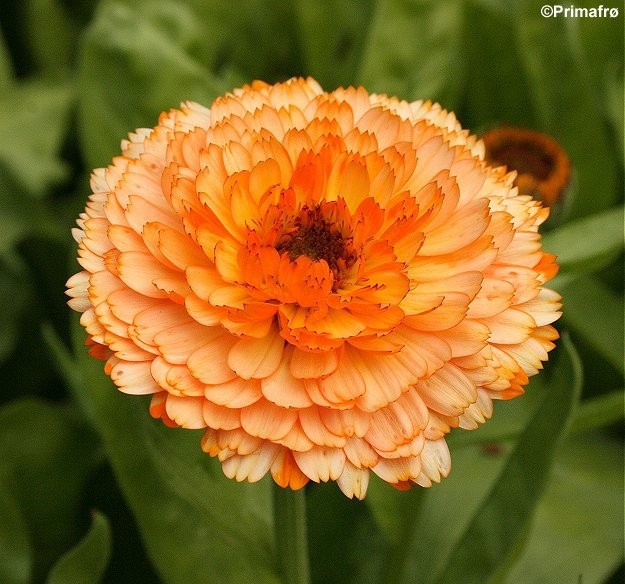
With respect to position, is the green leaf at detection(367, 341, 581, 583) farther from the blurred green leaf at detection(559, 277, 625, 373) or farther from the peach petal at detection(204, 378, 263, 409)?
the peach petal at detection(204, 378, 263, 409)

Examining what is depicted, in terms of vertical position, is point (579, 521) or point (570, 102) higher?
point (570, 102)

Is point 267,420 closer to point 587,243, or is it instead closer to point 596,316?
point 587,243

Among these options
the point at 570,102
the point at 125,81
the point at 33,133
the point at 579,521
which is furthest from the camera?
the point at 33,133

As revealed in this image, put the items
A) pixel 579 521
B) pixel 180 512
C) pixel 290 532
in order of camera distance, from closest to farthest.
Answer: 1. pixel 290 532
2. pixel 180 512
3. pixel 579 521

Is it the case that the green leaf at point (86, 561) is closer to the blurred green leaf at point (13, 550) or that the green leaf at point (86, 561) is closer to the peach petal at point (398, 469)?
the blurred green leaf at point (13, 550)

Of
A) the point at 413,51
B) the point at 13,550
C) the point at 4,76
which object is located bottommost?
the point at 13,550

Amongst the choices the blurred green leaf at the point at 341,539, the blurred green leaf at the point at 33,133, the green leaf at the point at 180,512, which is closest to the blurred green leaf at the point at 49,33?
the blurred green leaf at the point at 33,133

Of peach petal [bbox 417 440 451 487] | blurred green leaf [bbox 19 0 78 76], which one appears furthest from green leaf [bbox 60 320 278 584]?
blurred green leaf [bbox 19 0 78 76]

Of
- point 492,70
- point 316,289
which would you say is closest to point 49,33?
point 492,70
